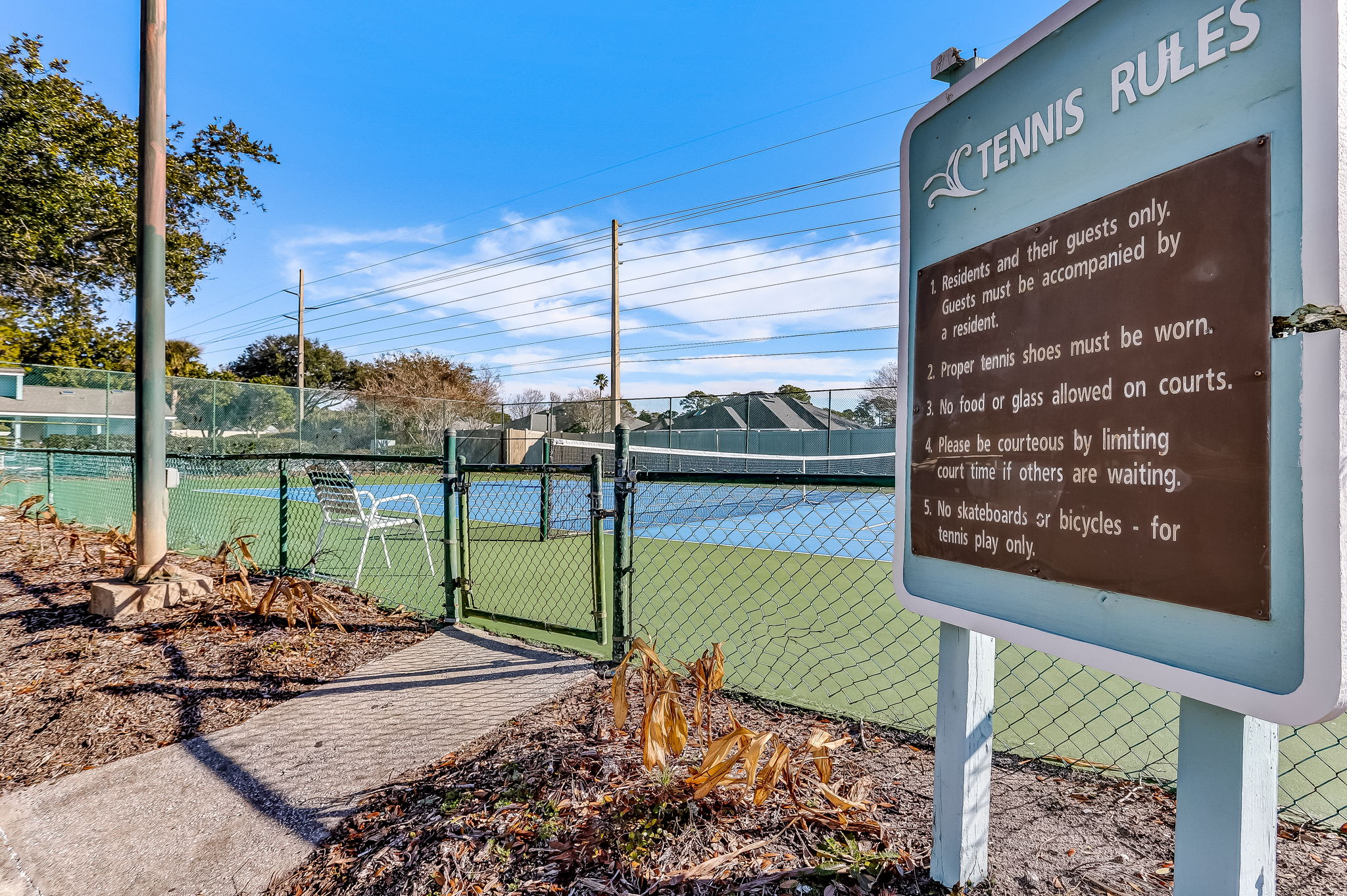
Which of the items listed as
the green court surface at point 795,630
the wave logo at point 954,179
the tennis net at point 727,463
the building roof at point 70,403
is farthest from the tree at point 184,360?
the wave logo at point 954,179

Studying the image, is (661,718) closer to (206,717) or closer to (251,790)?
(251,790)

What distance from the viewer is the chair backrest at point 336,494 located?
5.20 m

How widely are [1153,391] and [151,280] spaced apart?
5.74 metres

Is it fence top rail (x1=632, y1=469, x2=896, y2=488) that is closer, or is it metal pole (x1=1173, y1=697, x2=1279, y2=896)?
metal pole (x1=1173, y1=697, x2=1279, y2=896)

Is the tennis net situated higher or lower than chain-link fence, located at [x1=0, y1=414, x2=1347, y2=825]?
higher

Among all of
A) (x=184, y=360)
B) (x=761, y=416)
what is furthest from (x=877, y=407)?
(x=184, y=360)

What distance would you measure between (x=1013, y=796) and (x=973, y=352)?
1554mm

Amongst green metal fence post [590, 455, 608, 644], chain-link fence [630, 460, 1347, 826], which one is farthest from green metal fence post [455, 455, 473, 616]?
chain-link fence [630, 460, 1347, 826]

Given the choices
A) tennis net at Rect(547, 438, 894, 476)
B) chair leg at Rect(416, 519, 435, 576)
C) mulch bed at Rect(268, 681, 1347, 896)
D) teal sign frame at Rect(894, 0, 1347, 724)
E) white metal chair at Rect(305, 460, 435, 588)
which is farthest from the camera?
tennis net at Rect(547, 438, 894, 476)

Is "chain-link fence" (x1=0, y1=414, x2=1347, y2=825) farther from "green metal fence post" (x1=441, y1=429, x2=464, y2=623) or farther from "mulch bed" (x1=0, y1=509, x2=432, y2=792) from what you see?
"mulch bed" (x1=0, y1=509, x2=432, y2=792)

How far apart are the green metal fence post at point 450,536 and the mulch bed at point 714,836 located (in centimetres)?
182

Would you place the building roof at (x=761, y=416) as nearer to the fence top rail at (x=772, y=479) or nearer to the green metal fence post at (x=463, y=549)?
the green metal fence post at (x=463, y=549)

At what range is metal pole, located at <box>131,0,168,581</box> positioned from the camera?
14.7 ft

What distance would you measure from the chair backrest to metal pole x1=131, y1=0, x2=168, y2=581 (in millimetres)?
1031
